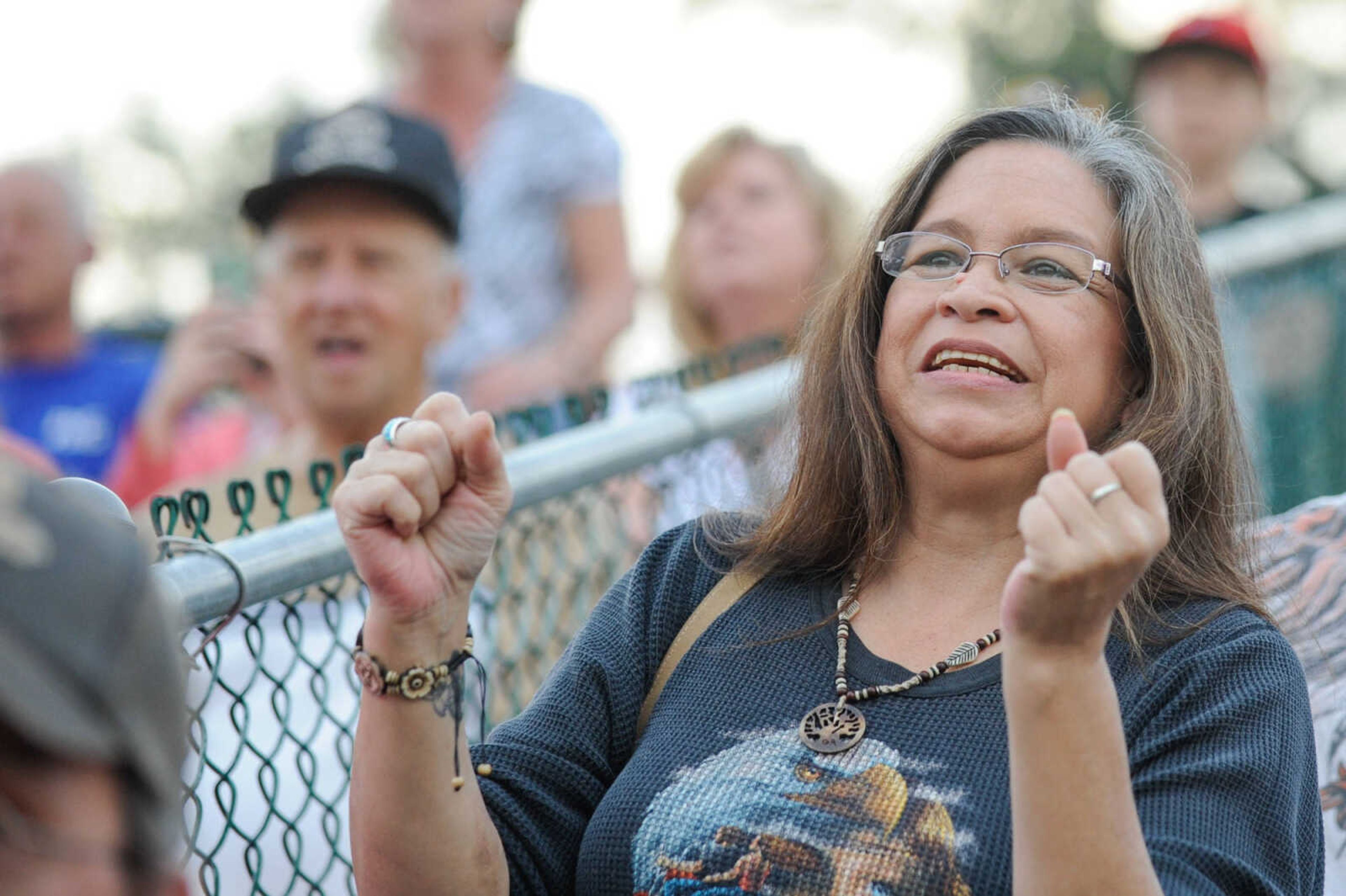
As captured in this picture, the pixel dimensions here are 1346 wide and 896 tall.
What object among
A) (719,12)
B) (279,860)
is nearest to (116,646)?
(279,860)

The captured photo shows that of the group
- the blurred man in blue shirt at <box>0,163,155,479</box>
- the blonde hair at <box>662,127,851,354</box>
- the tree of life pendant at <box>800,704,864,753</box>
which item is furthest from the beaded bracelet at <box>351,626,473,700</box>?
the blurred man in blue shirt at <box>0,163,155,479</box>

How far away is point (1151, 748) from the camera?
2104mm

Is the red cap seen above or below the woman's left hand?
above

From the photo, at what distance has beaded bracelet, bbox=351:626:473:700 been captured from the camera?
2.09 metres

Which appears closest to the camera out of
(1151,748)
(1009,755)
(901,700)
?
(1009,755)

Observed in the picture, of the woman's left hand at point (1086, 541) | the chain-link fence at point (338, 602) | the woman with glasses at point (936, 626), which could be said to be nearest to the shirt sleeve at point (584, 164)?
the chain-link fence at point (338, 602)

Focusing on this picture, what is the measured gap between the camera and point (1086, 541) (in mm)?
1721

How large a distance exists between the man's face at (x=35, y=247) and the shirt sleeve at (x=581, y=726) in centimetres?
359

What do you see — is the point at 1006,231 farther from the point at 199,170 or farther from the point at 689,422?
the point at 199,170

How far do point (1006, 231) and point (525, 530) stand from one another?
1.07 m

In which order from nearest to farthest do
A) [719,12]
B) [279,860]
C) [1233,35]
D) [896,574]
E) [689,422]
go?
1. [896,574]
2. [279,860]
3. [689,422]
4. [1233,35]
5. [719,12]

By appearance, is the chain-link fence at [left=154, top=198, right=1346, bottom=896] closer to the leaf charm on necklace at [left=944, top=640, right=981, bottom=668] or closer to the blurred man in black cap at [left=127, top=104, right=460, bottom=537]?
the blurred man in black cap at [left=127, top=104, right=460, bottom=537]

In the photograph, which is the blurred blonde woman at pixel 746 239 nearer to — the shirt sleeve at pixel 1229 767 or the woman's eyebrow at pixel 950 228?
the woman's eyebrow at pixel 950 228

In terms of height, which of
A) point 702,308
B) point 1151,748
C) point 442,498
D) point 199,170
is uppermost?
point 199,170
